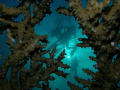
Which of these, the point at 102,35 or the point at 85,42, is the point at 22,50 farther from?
the point at 102,35

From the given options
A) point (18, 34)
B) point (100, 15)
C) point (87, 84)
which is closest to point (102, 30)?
point (100, 15)

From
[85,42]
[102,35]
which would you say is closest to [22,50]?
[85,42]

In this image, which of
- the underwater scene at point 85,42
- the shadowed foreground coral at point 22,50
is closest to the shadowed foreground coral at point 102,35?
the underwater scene at point 85,42

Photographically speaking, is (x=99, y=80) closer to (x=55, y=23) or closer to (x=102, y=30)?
(x=102, y=30)

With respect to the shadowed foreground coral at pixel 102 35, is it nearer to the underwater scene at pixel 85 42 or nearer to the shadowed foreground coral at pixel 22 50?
the underwater scene at pixel 85 42

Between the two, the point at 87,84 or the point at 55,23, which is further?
the point at 55,23

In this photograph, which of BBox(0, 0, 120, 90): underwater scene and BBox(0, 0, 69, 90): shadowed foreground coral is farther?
BBox(0, 0, 69, 90): shadowed foreground coral

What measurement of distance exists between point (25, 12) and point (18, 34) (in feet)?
2.13

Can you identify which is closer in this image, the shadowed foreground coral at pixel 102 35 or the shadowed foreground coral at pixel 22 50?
the shadowed foreground coral at pixel 102 35

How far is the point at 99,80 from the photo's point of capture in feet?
5.95

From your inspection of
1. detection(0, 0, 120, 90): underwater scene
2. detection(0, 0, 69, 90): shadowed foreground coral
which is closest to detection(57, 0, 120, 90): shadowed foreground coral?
detection(0, 0, 120, 90): underwater scene

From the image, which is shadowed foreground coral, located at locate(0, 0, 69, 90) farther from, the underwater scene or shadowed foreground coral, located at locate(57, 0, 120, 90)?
shadowed foreground coral, located at locate(57, 0, 120, 90)

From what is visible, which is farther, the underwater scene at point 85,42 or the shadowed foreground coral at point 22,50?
the shadowed foreground coral at point 22,50

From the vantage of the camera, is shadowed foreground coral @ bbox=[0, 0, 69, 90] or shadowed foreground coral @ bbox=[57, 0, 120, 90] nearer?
shadowed foreground coral @ bbox=[57, 0, 120, 90]
